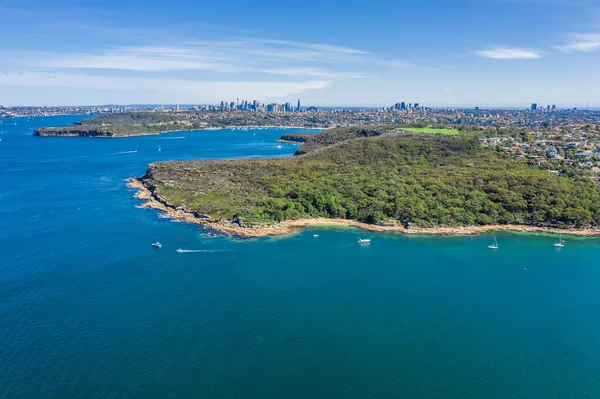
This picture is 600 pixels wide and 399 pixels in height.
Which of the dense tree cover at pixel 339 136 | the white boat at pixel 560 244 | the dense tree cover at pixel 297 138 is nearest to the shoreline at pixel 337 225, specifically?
the white boat at pixel 560 244

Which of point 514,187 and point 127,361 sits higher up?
point 514,187

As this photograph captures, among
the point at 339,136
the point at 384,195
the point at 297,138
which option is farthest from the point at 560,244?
the point at 297,138

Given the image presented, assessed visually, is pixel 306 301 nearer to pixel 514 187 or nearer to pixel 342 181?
pixel 342 181

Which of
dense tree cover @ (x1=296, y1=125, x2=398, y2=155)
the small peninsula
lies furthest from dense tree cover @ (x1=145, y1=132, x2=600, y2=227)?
dense tree cover @ (x1=296, y1=125, x2=398, y2=155)

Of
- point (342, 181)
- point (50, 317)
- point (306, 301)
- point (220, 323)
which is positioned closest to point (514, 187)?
point (342, 181)

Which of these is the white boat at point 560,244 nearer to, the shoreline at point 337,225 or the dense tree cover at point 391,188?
the shoreline at point 337,225

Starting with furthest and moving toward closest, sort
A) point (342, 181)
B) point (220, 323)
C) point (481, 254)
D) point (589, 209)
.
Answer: point (342, 181) → point (589, 209) → point (481, 254) → point (220, 323)

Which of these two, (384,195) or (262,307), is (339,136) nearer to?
(384,195)
